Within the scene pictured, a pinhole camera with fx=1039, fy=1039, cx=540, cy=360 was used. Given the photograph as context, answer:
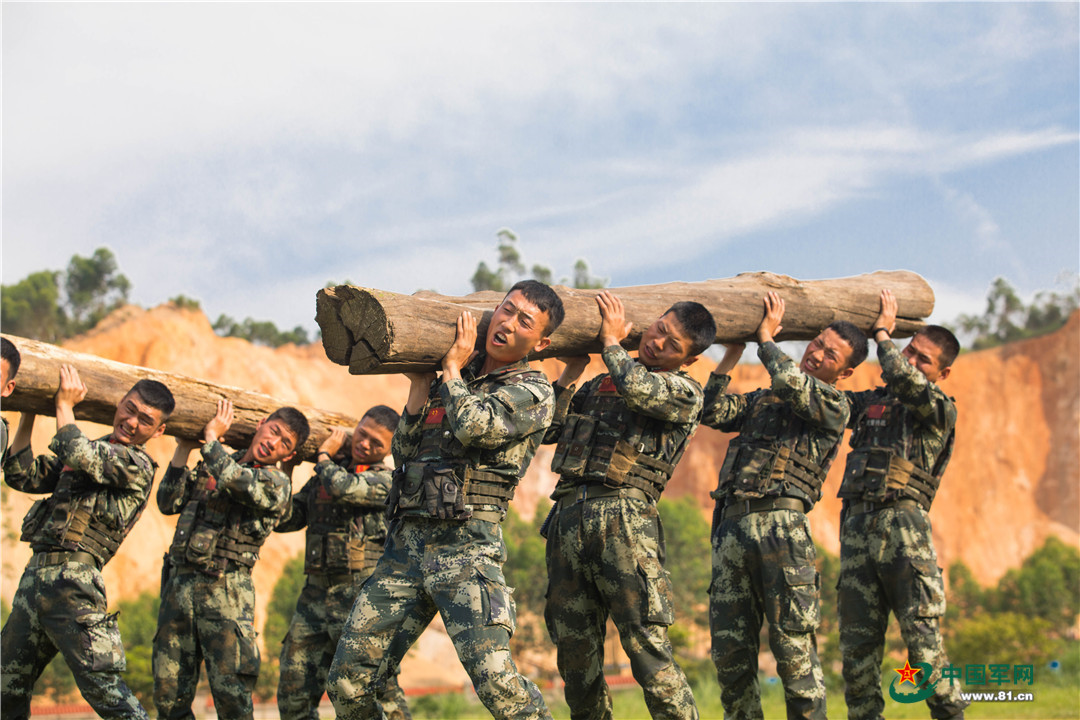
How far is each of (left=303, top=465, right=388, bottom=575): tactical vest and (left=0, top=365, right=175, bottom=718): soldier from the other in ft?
4.34

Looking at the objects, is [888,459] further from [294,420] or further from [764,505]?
[294,420]

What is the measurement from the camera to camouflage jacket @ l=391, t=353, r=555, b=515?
4.79m

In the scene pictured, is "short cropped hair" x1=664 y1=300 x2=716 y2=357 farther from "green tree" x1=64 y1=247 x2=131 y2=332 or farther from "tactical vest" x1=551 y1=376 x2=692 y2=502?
"green tree" x1=64 y1=247 x2=131 y2=332

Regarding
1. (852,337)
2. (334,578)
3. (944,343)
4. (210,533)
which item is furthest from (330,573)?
(944,343)

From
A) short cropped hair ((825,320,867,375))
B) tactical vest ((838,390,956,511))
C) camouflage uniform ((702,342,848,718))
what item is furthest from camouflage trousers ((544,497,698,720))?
tactical vest ((838,390,956,511))

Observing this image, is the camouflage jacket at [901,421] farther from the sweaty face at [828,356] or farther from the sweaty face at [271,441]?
the sweaty face at [271,441]

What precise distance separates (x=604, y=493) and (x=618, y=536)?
278 mm

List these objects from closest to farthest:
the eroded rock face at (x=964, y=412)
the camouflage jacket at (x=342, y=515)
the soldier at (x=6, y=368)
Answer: the soldier at (x=6, y=368), the camouflage jacket at (x=342, y=515), the eroded rock face at (x=964, y=412)

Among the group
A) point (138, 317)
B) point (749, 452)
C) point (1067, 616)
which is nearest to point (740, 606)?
point (749, 452)

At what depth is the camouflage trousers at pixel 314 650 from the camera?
283 inches

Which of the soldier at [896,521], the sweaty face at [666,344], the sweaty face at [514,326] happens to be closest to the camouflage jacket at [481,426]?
the sweaty face at [514,326]

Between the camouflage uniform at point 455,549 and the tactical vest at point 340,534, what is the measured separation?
2.68 m

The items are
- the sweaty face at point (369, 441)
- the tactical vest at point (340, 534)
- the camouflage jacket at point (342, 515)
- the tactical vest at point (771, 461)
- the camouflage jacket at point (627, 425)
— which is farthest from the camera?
the sweaty face at point (369, 441)

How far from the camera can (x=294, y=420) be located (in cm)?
765
